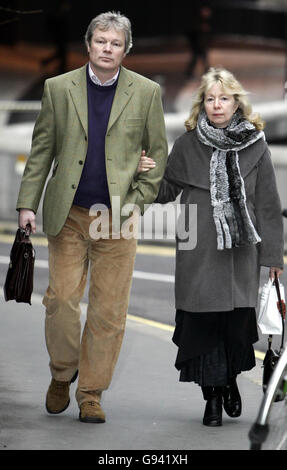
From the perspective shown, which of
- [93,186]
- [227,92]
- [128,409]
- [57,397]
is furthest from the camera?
[128,409]

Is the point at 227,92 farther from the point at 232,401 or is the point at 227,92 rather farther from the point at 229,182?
the point at 232,401

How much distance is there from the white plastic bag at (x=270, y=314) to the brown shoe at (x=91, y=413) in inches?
35.9

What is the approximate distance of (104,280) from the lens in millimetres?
6238

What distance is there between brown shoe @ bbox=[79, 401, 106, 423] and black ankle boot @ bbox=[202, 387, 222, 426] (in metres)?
0.52

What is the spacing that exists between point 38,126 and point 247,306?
1.38m

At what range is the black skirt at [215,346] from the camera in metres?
6.28

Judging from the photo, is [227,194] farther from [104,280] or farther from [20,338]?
[20,338]

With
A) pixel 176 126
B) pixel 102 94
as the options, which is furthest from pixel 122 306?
pixel 176 126

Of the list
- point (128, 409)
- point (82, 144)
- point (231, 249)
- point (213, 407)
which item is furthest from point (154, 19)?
point (213, 407)

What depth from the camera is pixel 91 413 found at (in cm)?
623

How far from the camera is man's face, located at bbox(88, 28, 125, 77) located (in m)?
6.05

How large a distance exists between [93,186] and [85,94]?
456mm

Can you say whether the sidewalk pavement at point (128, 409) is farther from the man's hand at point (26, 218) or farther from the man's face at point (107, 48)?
the man's face at point (107, 48)

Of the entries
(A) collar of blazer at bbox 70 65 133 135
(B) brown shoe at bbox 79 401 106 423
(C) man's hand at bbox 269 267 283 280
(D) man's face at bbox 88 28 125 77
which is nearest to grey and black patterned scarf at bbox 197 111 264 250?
(C) man's hand at bbox 269 267 283 280
